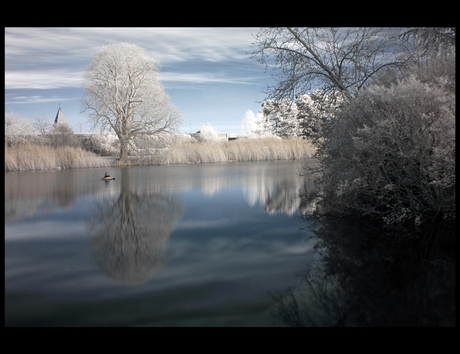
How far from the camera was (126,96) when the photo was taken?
27.8m

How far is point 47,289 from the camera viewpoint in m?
4.65

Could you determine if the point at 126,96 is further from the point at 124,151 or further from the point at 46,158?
the point at 46,158

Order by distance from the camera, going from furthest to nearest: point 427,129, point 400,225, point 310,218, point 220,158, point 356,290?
point 220,158, point 310,218, point 400,225, point 427,129, point 356,290

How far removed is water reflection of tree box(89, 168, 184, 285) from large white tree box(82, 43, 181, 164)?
15.8 meters

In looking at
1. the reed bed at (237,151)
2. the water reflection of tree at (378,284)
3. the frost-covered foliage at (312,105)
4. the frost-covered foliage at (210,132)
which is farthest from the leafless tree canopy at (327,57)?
the frost-covered foliage at (210,132)

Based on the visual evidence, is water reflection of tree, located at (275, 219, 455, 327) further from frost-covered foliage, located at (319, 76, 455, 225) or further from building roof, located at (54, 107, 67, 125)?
Answer: building roof, located at (54, 107, 67, 125)

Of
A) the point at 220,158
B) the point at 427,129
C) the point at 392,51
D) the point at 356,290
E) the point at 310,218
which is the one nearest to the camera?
the point at 356,290

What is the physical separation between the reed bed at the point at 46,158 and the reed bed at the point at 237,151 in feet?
14.8

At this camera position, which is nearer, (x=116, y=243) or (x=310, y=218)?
(x=116, y=243)

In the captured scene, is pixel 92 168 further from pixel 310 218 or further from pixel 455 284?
pixel 455 284

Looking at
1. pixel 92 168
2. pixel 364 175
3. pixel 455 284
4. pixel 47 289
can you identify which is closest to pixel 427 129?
pixel 364 175

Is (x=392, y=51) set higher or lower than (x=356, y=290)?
higher
